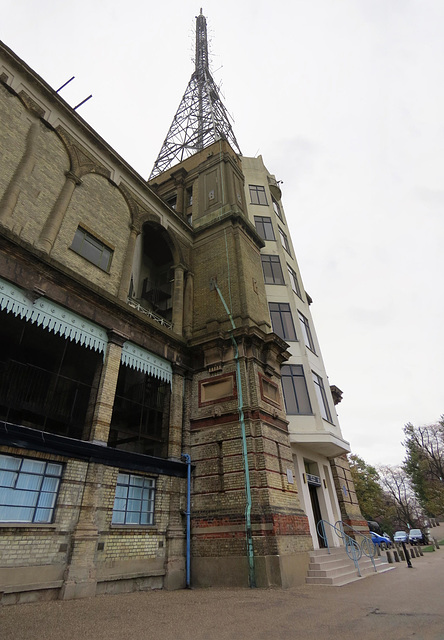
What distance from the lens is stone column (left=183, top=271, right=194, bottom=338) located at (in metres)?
15.9

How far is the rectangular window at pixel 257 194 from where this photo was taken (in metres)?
22.8

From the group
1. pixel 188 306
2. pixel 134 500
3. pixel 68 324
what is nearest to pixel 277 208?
pixel 188 306

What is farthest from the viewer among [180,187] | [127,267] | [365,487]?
[365,487]

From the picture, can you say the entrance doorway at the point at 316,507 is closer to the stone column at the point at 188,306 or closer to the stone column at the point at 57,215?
the stone column at the point at 188,306

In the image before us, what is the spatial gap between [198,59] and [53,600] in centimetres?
4858

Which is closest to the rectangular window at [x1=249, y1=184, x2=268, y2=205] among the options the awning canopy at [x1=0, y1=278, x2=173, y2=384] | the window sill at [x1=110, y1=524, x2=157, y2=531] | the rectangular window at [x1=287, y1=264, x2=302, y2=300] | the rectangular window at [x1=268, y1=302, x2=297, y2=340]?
the rectangular window at [x1=287, y1=264, x2=302, y2=300]

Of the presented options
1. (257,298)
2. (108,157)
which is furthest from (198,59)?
(257,298)

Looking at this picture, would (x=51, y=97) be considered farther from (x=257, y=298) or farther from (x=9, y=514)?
(x=9, y=514)

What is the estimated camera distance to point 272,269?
65.3ft

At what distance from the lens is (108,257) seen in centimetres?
1362

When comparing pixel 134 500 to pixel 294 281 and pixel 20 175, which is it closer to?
pixel 20 175

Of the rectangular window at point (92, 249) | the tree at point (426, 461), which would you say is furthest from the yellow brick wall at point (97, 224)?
the tree at point (426, 461)

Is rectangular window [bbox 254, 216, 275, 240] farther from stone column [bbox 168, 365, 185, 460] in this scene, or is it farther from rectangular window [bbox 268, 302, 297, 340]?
stone column [bbox 168, 365, 185, 460]

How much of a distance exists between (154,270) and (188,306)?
17.0 feet
